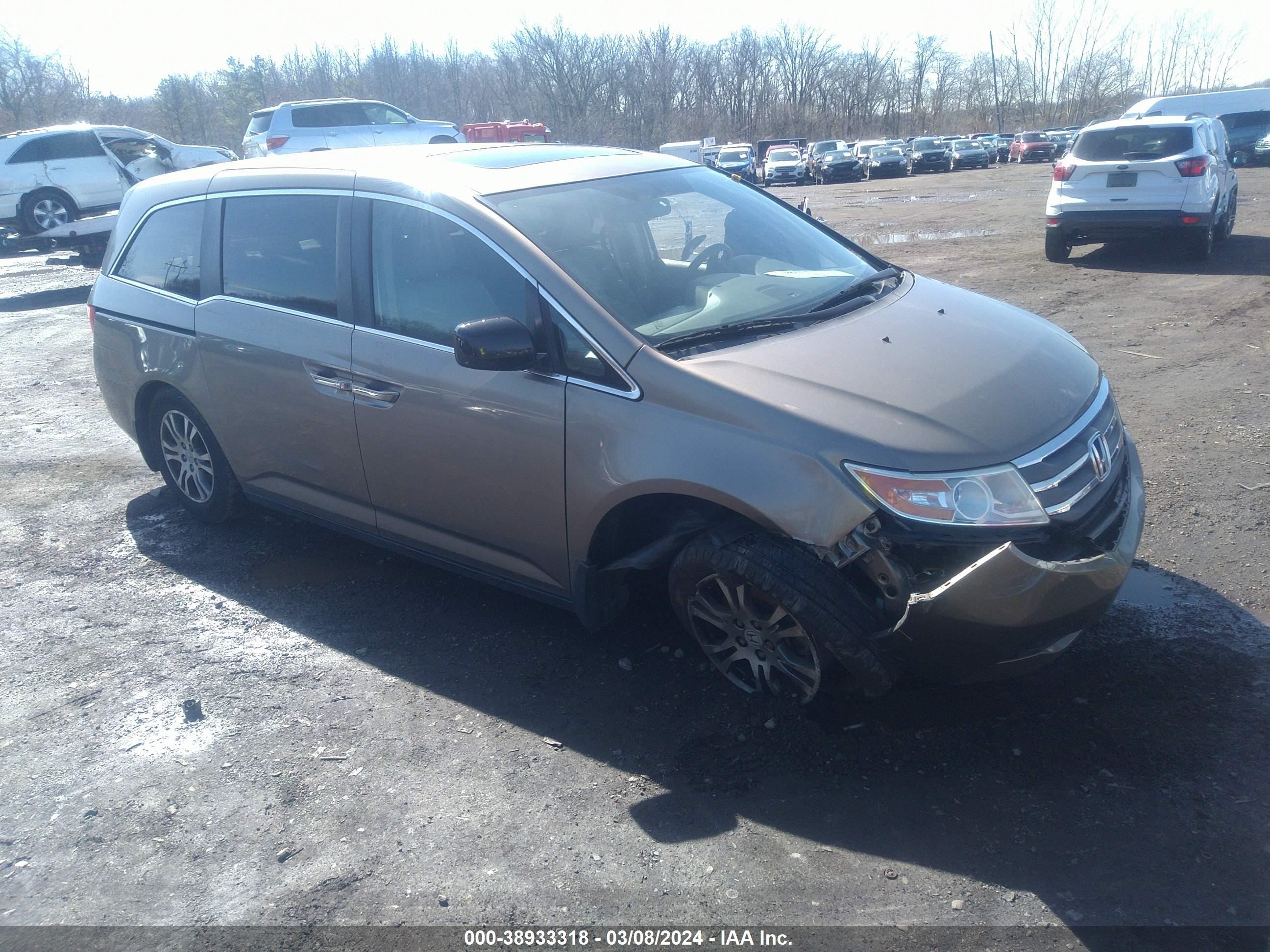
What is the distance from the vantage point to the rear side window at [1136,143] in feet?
37.5

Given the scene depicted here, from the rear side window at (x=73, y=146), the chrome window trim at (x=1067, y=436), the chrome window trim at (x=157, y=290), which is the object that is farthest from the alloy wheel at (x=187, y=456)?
the rear side window at (x=73, y=146)

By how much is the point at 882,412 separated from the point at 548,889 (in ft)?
5.66

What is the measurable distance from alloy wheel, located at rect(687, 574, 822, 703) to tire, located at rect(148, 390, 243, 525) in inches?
114

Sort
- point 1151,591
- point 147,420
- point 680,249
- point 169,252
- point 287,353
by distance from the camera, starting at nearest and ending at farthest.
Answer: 1. point 1151,591
2. point 680,249
3. point 287,353
4. point 169,252
5. point 147,420

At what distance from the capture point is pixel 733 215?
4363mm

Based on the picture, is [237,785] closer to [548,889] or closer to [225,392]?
[548,889]

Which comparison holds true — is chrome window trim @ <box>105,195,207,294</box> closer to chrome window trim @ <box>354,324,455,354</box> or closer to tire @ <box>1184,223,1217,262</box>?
chrome window trim @ <box>354,324,455,354</box>

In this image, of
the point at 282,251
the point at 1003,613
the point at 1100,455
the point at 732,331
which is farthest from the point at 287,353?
the point at 1100,455

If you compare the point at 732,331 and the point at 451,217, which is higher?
the point at 451,217

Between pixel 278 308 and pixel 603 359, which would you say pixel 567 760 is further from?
pixel 278 308

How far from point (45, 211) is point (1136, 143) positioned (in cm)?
1738

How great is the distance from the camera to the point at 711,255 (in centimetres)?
406

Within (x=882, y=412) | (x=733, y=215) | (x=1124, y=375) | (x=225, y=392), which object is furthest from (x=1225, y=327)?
(x=225, y=392)

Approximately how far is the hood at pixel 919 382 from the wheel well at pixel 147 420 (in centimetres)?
334
